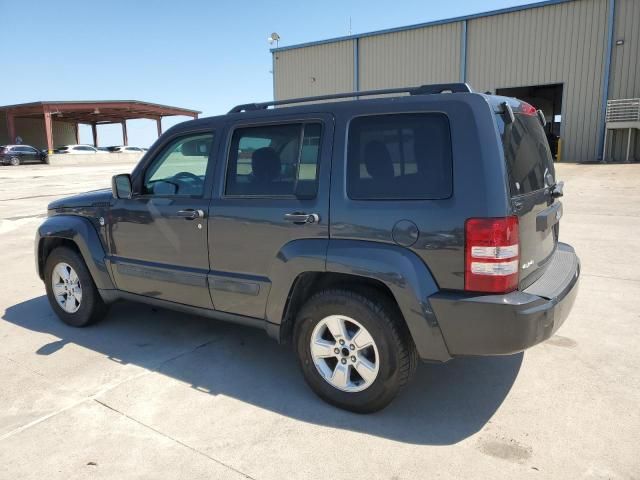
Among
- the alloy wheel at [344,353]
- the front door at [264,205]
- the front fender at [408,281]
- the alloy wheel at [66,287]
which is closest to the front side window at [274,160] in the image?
the front door at [264,205]

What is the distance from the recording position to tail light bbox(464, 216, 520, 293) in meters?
2.52

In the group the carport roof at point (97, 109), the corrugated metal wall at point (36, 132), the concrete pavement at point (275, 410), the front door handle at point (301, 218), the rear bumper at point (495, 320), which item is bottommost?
the concrete pavement at point (275, 410)

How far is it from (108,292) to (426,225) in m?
2.94

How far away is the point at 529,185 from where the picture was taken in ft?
9.52

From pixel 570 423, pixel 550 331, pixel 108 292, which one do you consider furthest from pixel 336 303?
pixel 108 292

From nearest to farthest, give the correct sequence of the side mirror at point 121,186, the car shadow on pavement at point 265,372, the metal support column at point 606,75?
the car shadow on pavement at point 265,372
the side mirror at point 121,186
the metal support column at point 606,75

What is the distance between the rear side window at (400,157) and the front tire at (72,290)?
2.77 meters

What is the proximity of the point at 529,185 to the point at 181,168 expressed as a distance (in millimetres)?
2542

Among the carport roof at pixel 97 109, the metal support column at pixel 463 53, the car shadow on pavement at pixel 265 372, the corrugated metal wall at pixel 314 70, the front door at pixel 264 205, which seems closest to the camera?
the car shadow on pavement at pixel 265 372

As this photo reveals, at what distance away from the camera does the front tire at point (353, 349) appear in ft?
9.30

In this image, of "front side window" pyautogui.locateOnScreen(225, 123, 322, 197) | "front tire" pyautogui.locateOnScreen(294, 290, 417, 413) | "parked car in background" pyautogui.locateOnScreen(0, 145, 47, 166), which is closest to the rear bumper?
"front tire" pyautogui.locateOnScreen(294, 290, 417, 413)

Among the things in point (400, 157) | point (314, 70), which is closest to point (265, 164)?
point (400, 157)

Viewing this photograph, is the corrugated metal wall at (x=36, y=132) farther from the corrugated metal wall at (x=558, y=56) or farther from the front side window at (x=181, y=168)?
the front side window at (x=181, y=168)

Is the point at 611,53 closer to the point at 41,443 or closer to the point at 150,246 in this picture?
the point at 150,246
